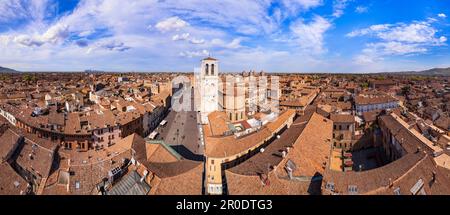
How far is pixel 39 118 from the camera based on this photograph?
112 feet

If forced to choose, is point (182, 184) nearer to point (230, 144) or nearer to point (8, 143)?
point (230, 144)

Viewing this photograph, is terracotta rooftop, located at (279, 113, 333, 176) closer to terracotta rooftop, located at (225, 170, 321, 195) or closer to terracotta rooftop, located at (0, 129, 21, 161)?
terracotta rooftop, located at (225, 170, 321, 195)

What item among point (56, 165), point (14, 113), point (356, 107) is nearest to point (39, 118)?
point (14, 113)

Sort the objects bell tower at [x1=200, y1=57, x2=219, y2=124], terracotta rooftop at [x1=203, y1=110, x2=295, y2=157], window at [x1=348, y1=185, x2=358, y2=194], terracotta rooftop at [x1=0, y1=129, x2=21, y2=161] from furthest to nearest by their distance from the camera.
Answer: bell tower at [x1=200, y1=57, x2=219, y2=124] → terracotta rooftop at [x1=203, y1=110, x2=295, y2=157] → terracotta rooftop at [x1=0, y1=129, x2=21, y2=161] → window at [x1=348, y1=185, x2=358, y2=194]

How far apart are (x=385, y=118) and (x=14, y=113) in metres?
45.4

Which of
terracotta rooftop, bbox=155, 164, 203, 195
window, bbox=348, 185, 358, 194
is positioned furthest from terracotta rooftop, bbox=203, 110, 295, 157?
window, bbox=348, 185, 358, 194

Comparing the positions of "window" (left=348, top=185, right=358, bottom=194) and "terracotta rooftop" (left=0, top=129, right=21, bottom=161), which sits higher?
"terracotta rooftop" (left=0, top=129, right=21, bottom=161)

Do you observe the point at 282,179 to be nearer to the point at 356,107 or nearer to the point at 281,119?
the point at 281,119

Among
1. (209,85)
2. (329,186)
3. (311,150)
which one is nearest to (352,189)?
(329,186)

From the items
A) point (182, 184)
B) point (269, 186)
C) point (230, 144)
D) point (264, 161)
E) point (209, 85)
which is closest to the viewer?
point (269, 186)

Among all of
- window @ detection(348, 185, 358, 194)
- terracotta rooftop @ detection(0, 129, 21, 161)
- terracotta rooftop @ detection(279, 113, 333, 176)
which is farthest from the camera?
terracotta rooftop @ detection(0, 129, 21, 161)

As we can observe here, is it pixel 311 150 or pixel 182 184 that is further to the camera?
pixel 311 150

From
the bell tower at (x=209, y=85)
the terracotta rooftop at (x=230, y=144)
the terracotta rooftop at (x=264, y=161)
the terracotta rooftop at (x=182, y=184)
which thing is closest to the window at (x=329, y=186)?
the terracotta rooftop at (x=264, y=161)

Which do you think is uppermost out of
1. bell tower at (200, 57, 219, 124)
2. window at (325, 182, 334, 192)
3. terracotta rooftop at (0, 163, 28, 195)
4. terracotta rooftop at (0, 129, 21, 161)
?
bell tower at (200, 57, 219, 124)
